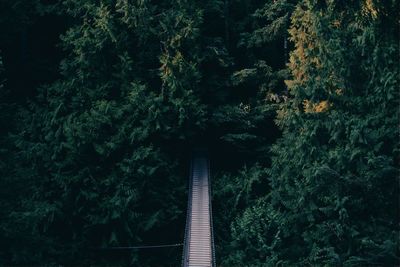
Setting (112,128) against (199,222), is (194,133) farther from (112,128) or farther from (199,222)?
(199,222)

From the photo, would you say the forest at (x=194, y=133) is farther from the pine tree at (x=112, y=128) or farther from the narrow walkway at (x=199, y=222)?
the narrow walkway at (x=199, y=222)

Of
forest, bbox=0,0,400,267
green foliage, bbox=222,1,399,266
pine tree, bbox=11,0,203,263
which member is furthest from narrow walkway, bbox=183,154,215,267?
green foliage, bbox=222,1,399,266

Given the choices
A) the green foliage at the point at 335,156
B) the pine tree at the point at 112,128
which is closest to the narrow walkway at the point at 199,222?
the pine tree at the point at 112,128

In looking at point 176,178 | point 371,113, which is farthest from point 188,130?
point 371,113

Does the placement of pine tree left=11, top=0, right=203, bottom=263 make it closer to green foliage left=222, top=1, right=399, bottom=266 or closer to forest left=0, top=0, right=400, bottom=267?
forest left=0, top=0, right=400, bottom=267

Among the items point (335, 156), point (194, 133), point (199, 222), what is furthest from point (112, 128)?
point (335, 156)

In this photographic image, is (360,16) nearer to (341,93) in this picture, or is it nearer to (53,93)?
(341,93)
